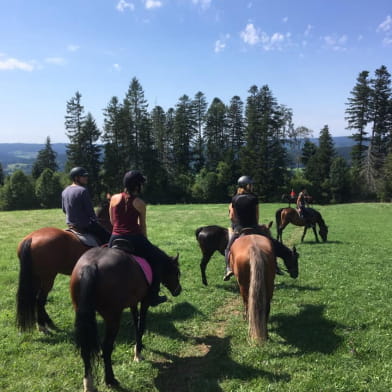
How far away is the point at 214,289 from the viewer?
953 centimetres

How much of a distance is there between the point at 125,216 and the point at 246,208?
3.18 metres

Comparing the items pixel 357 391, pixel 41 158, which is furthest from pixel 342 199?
pixel 41 158

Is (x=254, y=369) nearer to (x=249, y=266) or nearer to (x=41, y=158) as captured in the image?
(x=249, y=266)

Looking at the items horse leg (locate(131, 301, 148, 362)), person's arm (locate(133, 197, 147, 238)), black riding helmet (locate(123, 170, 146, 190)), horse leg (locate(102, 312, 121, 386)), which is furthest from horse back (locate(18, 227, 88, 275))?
horse leg (locate(102, 312, 121, 386))

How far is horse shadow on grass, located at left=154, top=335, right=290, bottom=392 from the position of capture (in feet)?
16.2

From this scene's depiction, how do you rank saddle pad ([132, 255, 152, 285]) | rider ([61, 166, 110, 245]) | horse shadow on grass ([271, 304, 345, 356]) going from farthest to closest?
rider ([61, 166, 110, 245]), horse shadow on grass ([271, 304, 345, 356]), saddle pad ([132, 255, 152, 285])

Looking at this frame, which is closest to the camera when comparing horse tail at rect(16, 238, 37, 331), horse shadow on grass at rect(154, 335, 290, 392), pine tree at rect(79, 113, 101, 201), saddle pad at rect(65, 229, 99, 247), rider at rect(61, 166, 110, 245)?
horse shadow on grass at rect(154, 335, 290, 392)

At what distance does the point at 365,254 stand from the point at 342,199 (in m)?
49.4

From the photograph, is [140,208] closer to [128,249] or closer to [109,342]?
[128,249]

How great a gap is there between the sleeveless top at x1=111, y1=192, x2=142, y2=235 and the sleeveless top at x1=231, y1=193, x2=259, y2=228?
2.85 m

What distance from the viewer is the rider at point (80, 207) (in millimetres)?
7184

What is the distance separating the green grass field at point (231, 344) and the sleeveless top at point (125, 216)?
2.35 metres

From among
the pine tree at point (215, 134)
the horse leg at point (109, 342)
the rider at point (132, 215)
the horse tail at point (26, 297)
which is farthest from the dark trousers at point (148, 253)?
the pine tree at point (215, 134)

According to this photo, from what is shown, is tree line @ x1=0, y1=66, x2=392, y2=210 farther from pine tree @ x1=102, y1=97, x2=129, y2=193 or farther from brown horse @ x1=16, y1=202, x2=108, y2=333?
brown horse @ x1=16, y1=202, x2=108, y2=333
